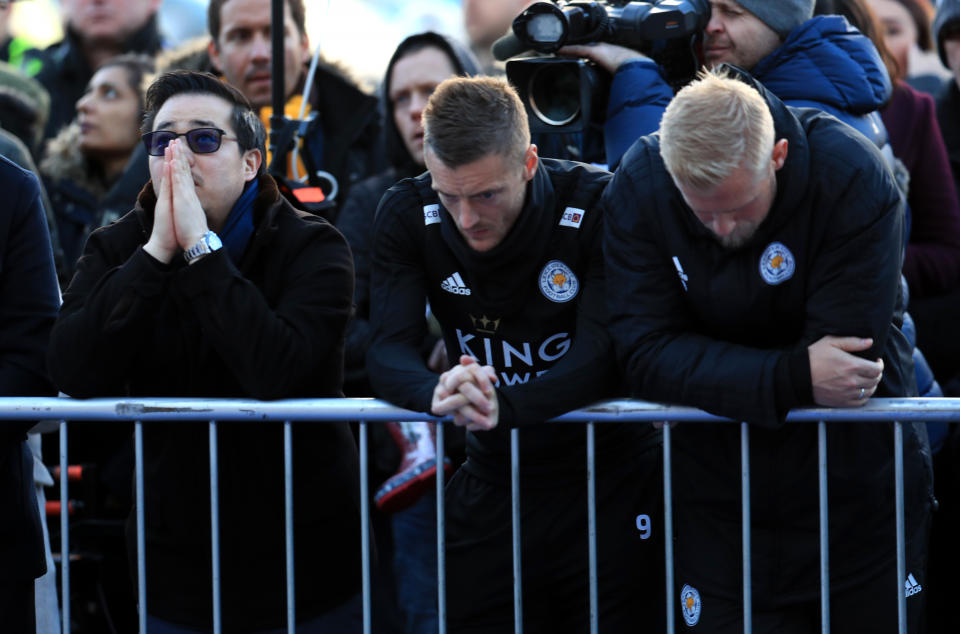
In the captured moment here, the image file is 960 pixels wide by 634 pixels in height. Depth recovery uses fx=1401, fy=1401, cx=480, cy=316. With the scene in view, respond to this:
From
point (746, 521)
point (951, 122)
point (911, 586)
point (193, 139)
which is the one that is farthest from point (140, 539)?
point (951, 122)

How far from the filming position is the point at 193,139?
3643mm

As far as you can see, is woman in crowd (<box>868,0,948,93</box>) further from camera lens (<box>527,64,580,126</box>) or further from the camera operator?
A: camera lens (<box>527,64,580,126</box>)

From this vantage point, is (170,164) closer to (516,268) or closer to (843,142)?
(516,268)

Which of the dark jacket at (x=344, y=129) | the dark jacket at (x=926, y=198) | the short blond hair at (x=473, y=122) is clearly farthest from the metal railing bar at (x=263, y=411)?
the dark jacket at (x=344, y=129)

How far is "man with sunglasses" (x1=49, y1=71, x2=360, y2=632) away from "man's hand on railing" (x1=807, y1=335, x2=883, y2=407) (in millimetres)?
1224

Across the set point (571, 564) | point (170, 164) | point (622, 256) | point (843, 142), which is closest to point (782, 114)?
point (843, 142)

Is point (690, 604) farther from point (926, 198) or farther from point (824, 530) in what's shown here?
point (926, 198)

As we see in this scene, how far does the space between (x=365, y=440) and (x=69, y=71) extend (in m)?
4.05

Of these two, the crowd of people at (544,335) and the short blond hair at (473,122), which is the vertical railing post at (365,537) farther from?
the short blond hair at (473,122)

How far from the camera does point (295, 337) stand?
3.51m

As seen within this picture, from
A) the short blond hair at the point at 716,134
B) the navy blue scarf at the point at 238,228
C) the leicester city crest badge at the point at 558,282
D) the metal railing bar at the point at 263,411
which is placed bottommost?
the metal railing bar at the point at 263,411

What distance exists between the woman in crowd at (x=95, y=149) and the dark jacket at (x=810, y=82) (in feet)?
8.22

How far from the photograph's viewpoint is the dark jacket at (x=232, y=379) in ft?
11.3

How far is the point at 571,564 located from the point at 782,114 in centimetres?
123
